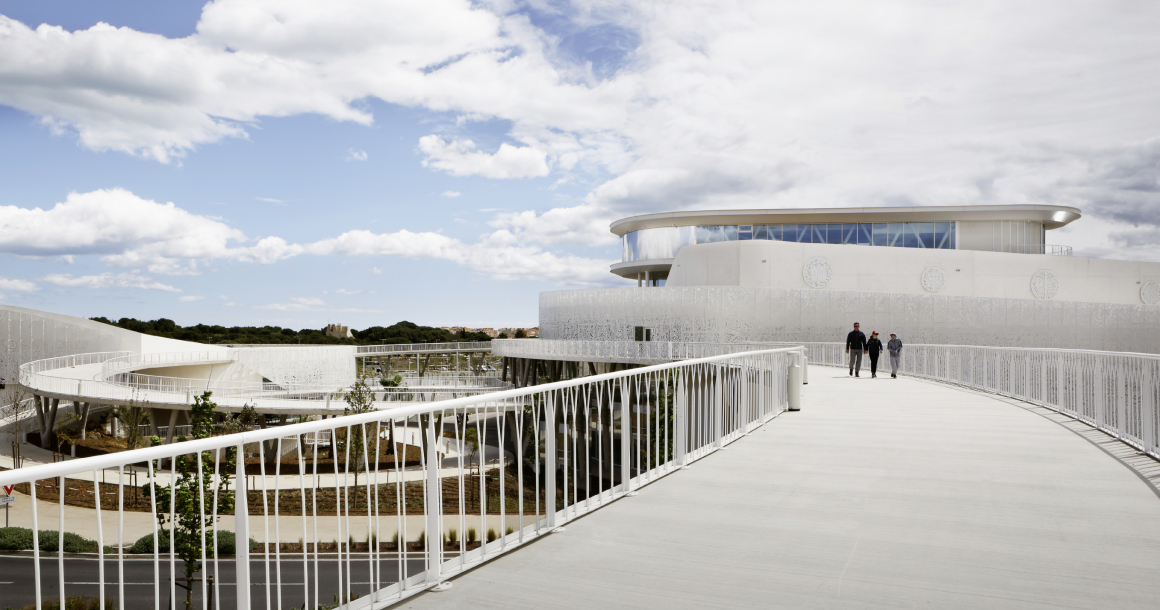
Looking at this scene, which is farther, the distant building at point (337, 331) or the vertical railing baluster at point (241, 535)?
the distant building at point (337, 331)

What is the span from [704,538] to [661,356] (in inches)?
1253

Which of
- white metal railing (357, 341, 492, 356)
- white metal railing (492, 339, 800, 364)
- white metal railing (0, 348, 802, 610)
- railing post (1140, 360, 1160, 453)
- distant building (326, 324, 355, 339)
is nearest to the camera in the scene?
white metal railing (0, 348, 802, 610)

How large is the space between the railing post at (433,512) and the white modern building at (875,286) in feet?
123

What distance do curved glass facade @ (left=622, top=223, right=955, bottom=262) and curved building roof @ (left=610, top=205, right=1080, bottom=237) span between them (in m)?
0.38

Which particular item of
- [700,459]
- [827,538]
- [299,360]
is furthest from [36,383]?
[827,538]

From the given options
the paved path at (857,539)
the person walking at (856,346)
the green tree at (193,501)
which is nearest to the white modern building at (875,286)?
the person walking at (856,346)

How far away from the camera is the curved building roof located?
48406 mm

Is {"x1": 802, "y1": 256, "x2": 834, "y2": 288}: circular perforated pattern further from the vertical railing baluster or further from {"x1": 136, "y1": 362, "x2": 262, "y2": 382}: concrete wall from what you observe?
the vertical railing baluster

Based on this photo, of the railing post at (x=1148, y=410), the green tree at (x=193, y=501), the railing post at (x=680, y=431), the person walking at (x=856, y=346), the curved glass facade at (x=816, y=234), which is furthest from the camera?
the curved glass facade at (x=816, y=234)

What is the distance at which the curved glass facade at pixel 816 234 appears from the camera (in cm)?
4969

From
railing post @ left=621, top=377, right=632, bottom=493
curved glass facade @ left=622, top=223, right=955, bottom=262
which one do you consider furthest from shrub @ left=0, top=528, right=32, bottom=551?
curved glass facade @ left=622, top=223, right=955, bottom=262

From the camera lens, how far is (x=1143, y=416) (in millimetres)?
8930

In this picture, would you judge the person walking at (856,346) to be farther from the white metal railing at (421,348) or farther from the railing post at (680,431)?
the white metal railing at (421,348)

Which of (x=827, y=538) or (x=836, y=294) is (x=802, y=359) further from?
(x=836, y=294)
